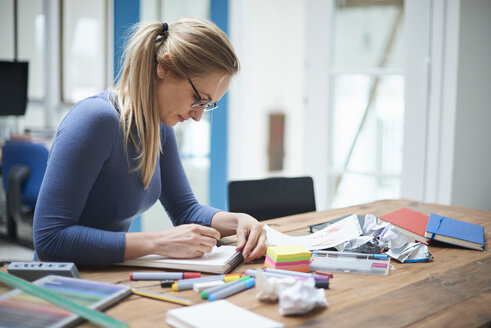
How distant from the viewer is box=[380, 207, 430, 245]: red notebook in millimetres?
1479

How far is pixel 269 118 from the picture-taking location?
6105mm

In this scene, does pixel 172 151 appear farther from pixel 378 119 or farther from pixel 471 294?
pixel 378 119

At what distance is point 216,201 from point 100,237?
115 inches

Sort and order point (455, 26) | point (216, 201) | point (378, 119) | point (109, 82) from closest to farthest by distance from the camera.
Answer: point (455, 26) < point (378, 119) < point (216, 201) < point (109, 82)

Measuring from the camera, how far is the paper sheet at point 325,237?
1345 millimetres

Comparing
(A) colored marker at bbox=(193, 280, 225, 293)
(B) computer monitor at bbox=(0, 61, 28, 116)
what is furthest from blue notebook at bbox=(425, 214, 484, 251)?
(B) computer monitor at bbox=(0, 61, 28, 116)

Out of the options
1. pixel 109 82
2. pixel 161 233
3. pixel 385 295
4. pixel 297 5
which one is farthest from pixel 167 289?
pixel 297 5

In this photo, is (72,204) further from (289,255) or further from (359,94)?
(359,94)

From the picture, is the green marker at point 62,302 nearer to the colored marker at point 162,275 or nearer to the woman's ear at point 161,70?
the colored marker at point 162,275

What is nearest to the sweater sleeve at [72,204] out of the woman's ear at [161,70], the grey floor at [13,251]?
the woman's ear at [161,70]

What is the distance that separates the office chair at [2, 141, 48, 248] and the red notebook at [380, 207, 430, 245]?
212cm

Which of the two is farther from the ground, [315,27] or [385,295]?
[315,27]

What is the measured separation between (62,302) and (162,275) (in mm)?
249

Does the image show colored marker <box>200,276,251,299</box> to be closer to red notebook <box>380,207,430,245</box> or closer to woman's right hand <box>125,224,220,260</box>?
woman's right hand <box>125,224,220,260</box>
